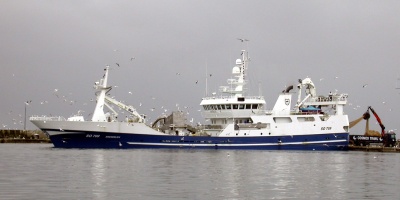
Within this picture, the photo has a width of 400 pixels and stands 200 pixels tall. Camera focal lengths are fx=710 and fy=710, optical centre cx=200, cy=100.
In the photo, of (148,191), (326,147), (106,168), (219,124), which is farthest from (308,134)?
(148,191)

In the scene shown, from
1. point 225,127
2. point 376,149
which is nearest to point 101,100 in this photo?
point 225,127

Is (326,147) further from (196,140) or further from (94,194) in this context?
(94,194)

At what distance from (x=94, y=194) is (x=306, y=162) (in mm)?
25999

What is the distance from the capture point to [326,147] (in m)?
68.2

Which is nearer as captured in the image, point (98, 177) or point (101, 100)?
point (98, 177)

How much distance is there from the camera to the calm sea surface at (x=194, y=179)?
95.8ft

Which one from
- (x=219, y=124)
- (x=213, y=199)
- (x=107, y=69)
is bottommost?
(x=213, y=199)

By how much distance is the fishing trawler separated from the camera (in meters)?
66.3

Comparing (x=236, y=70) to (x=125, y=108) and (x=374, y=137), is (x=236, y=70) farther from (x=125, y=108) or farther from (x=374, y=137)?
(x=374, y=137)

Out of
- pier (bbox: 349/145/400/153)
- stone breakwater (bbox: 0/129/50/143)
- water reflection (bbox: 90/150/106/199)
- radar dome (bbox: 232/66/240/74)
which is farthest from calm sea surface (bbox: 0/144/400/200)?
stone breakwater (bbox: 0/129/50/143)

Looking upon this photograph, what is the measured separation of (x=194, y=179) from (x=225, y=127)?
33545 millimetres

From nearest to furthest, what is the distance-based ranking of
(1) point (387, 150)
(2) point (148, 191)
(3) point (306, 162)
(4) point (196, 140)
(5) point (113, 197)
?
(5) point (113, 197)
(2) point (148, 191)
(3) point (306, 162)
(4) point (196, 140)
(1) point (387, 150)

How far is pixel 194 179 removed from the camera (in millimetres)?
35656

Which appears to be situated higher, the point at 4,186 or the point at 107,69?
the point at 107,69
